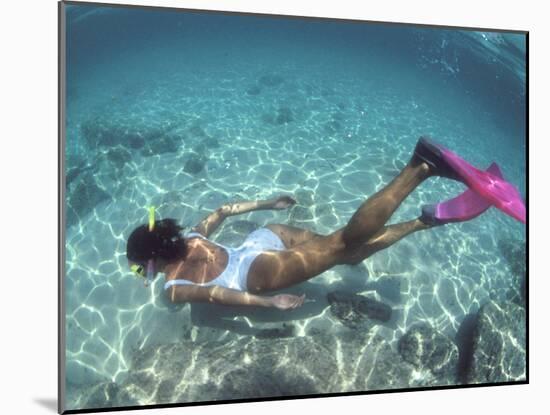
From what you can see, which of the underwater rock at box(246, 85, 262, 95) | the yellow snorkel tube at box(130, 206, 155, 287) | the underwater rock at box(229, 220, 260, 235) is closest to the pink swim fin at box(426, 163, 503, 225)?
the underwater rock at box(229, 220, 260, 235)

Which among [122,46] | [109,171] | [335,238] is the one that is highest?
[122,46]

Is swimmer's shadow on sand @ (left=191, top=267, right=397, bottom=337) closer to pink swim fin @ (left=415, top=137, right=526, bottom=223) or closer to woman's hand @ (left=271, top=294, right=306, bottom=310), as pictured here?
woman's hand @ (left=271, top=294, right=306, bottom=310)

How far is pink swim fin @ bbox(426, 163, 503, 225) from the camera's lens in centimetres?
525

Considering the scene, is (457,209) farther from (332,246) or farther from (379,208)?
(332,246)

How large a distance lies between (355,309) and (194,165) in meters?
4.02

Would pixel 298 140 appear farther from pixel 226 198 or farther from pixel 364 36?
pixel 364 36

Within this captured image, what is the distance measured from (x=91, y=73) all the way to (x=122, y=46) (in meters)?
3.84

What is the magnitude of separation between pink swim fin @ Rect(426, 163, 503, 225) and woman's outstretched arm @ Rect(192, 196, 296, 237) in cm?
206

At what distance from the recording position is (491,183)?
529 cm

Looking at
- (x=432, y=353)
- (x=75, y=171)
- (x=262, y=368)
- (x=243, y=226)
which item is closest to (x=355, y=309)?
(x=432, y=353)

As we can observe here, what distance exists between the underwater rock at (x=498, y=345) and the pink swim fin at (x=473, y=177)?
1.31 metres

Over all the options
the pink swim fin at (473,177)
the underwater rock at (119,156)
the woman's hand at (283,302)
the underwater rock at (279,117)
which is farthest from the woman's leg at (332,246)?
the underwater rock at (279,117)

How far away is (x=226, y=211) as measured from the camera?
19.5 feet

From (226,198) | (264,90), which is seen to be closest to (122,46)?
(264,90)
